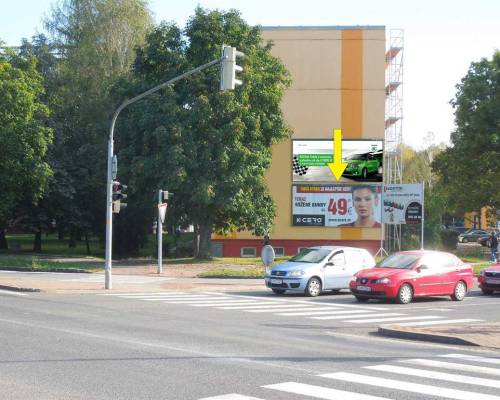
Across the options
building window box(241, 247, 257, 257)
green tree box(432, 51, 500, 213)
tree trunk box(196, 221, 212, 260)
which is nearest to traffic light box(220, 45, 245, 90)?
tree trunk box(196, 221, 212, 260)

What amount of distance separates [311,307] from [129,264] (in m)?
20.6

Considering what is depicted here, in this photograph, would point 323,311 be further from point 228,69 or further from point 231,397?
point 231,397

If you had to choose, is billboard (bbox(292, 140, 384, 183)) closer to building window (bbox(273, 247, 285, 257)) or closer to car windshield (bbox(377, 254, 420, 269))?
building window (bbox(273, 247, 285, 257))

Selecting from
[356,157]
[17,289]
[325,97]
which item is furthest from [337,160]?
[17,289]

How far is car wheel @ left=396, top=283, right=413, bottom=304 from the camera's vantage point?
72.0 feet

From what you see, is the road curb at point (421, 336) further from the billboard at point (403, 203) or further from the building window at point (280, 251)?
the building window at point (280, 251)

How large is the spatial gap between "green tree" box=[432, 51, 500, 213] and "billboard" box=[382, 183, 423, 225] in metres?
14.1

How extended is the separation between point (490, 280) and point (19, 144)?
1154 inches

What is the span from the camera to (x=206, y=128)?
3953cm

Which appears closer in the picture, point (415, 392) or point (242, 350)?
point (415, 392)

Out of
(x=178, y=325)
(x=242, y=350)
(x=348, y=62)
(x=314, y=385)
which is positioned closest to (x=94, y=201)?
(x=348, y=62)

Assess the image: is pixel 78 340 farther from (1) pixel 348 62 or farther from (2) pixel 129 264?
(1) pixel 348 62

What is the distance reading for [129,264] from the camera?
131 feet

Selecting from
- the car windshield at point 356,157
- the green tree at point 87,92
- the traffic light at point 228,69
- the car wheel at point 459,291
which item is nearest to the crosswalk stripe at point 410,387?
the traffic light at point 228,69
